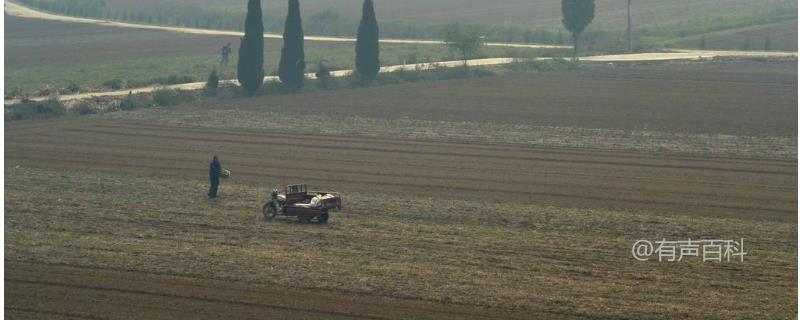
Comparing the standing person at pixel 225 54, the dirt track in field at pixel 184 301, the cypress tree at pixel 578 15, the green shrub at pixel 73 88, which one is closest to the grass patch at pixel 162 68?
the green shrub at pixel 73 88

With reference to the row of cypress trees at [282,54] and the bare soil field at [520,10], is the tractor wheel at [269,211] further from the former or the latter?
the bare soil field at [520,10]

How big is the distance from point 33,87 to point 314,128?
1774cm

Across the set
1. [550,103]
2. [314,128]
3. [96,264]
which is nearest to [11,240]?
[96,264]

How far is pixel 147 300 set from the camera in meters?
21.2

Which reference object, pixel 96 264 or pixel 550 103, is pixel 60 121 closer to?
pixel 550 103

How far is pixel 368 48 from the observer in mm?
58062

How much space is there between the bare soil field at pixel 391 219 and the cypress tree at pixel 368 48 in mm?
10714

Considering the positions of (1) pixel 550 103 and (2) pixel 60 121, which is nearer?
(2) pixel 60 121

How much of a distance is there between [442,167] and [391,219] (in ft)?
24.4

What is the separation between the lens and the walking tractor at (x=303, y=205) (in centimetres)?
2742

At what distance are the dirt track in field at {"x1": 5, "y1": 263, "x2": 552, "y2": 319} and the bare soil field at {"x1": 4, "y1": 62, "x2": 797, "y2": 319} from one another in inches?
1.9

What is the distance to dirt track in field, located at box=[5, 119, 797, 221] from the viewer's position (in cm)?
3027

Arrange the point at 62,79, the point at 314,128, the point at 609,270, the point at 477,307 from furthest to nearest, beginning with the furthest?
1. the point at 62,79
2. the point at 314,128
3. the point at 609,270
4. the point at 477,307

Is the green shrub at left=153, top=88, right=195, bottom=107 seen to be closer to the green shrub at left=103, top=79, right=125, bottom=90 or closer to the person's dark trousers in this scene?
the green shrub at left=103, top=79, right=125, bottom=90
